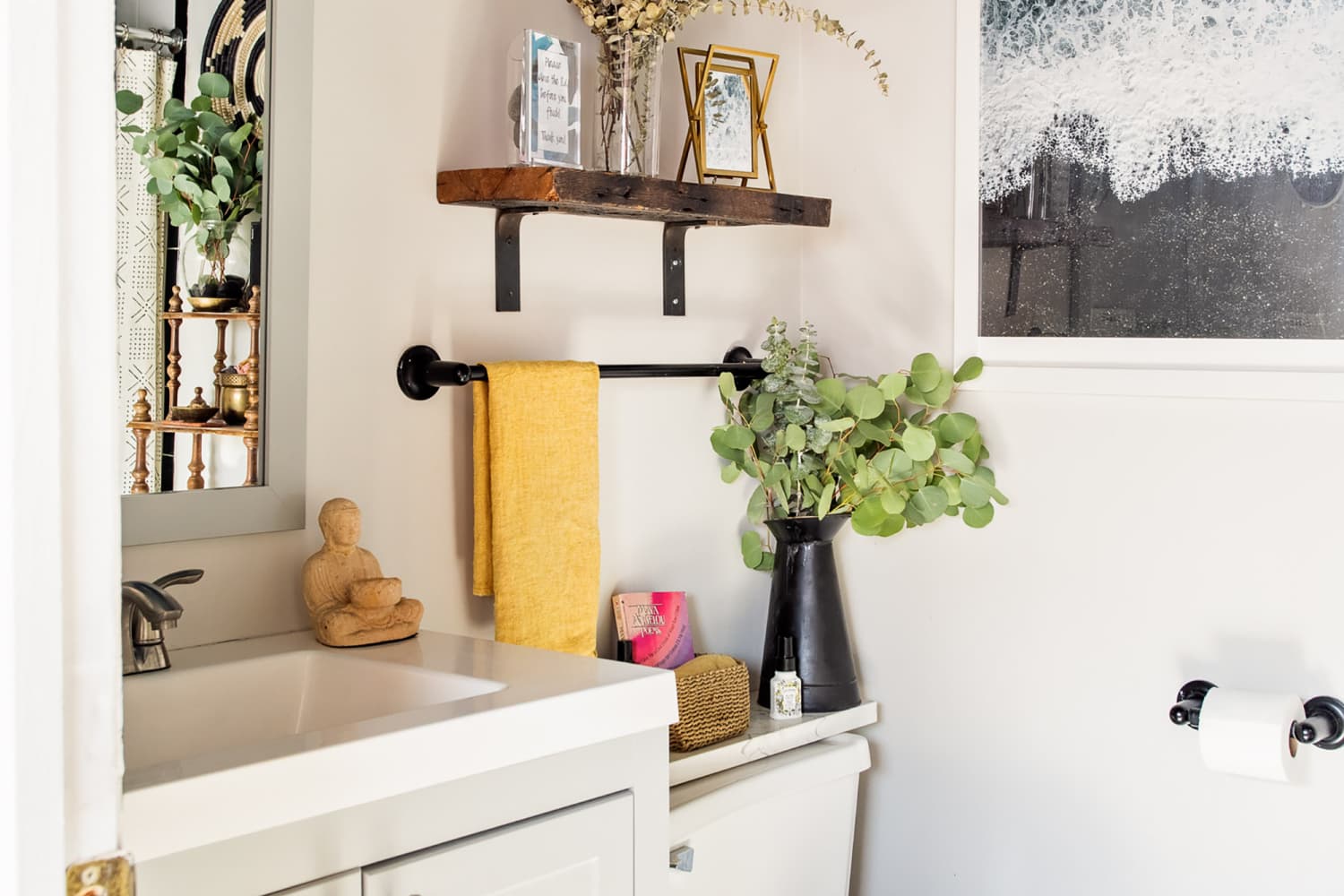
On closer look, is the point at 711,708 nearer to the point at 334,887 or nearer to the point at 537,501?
the point at 537,501

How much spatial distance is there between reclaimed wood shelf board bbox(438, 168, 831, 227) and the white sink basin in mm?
573

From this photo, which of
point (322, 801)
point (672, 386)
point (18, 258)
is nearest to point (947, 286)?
point (672, 386)

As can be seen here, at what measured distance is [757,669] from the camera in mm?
2004

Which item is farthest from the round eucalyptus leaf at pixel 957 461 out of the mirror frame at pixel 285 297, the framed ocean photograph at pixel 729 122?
the mirror frame at pixel 285 297

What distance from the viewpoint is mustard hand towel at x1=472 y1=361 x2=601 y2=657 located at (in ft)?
4.89

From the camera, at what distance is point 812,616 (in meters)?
1.84

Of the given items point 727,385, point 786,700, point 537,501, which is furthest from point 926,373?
point 537,501

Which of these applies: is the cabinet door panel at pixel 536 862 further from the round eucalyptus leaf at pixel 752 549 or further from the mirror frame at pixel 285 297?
the round eucalyptus leaf at pixel 752 549

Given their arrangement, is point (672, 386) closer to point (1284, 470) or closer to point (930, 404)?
point (930, 404)

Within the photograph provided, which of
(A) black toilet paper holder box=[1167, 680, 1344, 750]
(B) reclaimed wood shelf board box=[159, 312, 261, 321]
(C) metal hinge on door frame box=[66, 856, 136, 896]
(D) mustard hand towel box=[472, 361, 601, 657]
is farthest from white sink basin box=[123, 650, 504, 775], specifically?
(A) black toilet paper holder box=[1167, 680, 1344, 750]

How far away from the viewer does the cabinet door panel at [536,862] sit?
3.27 ft

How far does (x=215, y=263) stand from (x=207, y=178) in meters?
0.09

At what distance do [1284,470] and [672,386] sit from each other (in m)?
0.84

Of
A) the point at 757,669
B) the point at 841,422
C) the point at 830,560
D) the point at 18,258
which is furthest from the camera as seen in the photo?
the point at 757,669
